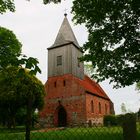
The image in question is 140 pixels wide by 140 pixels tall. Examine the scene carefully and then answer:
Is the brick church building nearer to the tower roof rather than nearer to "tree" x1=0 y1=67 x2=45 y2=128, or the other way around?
the tower roof

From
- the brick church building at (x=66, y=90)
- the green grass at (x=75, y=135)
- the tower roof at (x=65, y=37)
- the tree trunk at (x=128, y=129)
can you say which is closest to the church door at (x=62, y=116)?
the brick church building at (x=66, y=90)

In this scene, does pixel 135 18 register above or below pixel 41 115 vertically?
above

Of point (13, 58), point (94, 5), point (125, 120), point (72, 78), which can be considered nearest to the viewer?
point (125, 120)

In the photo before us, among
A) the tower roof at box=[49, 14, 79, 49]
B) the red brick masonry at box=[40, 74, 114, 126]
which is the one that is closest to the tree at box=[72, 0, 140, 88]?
the red brick masonry at box=[40, 74, 114, 126]

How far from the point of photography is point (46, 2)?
58.9 ft

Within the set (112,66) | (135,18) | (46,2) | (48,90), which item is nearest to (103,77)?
(112,66)

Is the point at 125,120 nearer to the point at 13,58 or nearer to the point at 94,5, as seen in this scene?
the point at 13,58

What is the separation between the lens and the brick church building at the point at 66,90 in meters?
37.2

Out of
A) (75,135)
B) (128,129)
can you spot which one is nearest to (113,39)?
(75,135)

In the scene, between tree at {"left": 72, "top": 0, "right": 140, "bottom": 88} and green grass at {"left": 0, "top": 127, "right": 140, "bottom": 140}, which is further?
tree at {"left": 72, "top": 0, "right": 140, "bottom": 88}

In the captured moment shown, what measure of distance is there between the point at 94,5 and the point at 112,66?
421cm

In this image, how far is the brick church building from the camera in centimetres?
3725

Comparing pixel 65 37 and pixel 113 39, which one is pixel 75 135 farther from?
pixel 65 37

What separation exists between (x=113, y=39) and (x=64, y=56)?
842 inches
